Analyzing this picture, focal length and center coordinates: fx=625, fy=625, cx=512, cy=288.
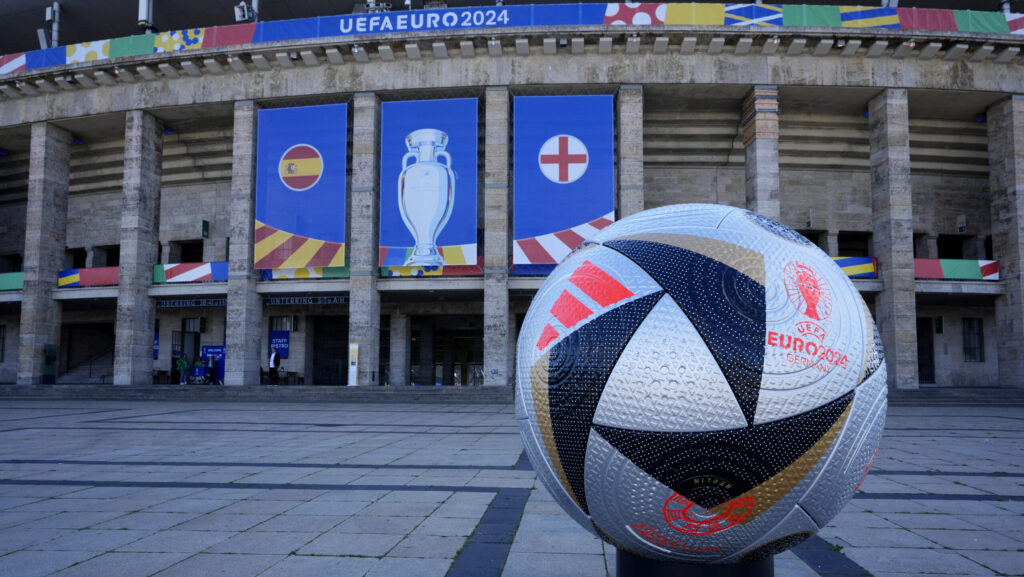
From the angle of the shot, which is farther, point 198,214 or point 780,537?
point 198,214

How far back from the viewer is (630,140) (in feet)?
83.1

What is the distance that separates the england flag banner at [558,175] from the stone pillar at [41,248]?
21572 mm

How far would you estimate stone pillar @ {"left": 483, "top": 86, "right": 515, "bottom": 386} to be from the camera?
24812mm

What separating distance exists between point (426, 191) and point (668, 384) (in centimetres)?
2428

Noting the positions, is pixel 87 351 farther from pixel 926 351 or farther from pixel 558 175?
pixel 926 351

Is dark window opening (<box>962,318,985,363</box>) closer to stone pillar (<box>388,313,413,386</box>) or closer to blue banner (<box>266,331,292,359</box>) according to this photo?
stone pillar (<box>388,313,413,386</box>)

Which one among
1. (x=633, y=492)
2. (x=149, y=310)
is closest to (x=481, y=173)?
(x=149, y=310)

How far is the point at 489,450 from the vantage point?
9281 millimetres

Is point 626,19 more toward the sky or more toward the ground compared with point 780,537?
more toward the sky

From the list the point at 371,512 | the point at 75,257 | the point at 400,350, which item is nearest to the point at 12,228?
the point at 75,257

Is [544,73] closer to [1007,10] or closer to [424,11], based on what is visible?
[424,11]

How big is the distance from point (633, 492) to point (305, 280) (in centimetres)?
2590

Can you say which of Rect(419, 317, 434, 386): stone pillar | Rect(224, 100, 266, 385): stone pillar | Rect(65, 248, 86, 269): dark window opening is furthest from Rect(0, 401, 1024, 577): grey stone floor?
Rect(65, 248, 86, 269): dark window opening

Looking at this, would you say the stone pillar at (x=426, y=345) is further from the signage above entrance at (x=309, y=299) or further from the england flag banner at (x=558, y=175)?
the england flag banner at (x=558, y=175)
